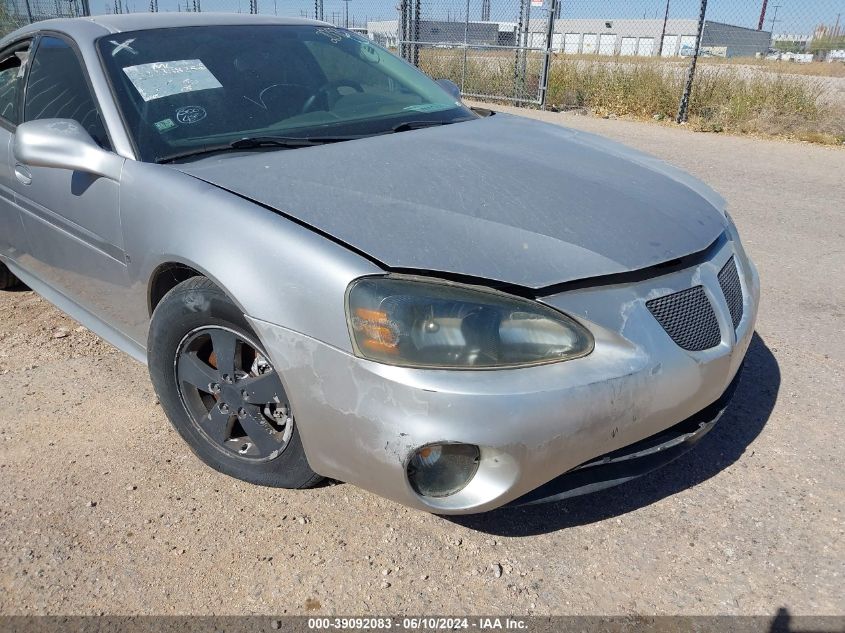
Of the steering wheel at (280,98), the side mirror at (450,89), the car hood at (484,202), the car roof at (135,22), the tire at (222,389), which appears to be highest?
the car roof at (135,22)

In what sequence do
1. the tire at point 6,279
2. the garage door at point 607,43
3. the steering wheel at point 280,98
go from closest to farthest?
the steering wheel at point 280,98 → the tire at point 6,279 → the garage door at point 607,43

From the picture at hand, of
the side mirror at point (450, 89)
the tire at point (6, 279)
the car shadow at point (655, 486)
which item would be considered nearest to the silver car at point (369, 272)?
the car shadow at point (655, 486)

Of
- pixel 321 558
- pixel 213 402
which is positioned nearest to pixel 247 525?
pixel 321 558

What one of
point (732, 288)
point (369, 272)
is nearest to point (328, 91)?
point (369, 272)

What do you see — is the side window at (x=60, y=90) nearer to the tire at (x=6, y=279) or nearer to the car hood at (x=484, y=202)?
the car hood at (x=484, y=202)

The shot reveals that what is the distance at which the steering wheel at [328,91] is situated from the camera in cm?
299

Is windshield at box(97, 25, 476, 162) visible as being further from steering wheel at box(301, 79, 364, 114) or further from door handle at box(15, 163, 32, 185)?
door handle at box(15, 163, 32, 185)

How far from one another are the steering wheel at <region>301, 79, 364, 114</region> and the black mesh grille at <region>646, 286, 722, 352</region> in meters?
1.72

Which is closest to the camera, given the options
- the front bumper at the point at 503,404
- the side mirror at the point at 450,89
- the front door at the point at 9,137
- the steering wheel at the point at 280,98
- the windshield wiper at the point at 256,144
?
the front bumper at the point at 503,404

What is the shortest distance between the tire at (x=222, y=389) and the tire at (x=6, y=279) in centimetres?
218

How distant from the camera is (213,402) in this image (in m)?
2.40

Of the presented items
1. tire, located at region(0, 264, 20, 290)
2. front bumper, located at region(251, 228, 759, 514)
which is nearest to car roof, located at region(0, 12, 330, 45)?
tire, located at region(0, 264, 20, 290)

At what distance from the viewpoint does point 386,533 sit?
2.16m

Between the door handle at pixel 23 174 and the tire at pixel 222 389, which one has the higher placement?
the door handle at pixel 23 174
